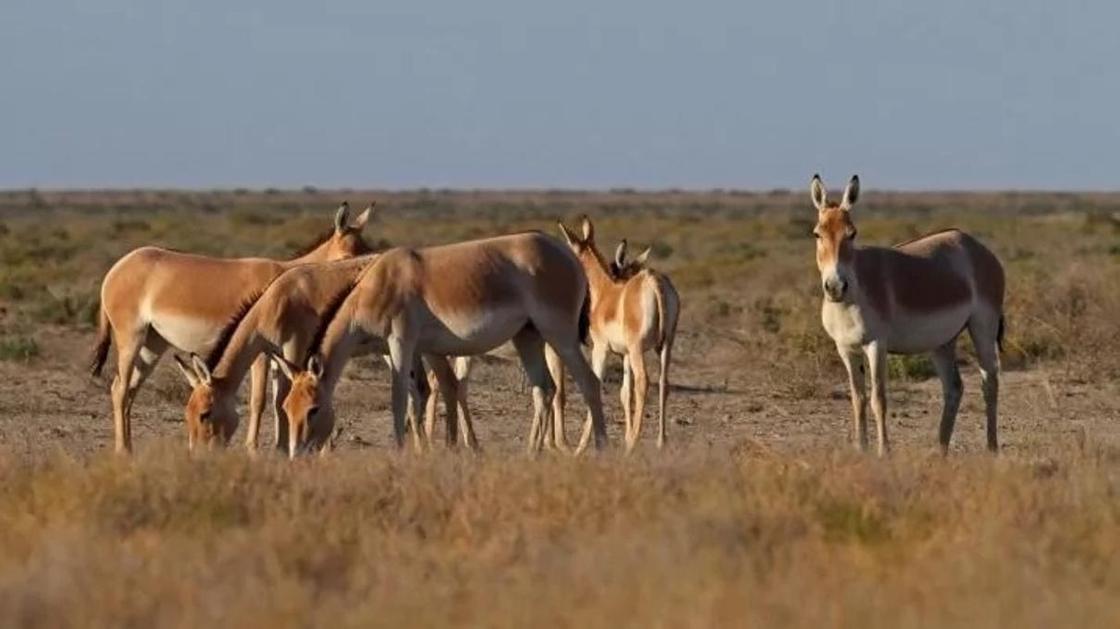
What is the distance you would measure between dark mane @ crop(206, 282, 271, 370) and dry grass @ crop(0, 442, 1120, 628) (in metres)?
2.50

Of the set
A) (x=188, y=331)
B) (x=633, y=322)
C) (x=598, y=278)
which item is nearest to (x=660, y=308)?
(x=633, y=322)

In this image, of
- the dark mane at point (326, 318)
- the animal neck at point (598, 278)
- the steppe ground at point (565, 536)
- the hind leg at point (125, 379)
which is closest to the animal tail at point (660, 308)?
the animal neck at point (598, 278)

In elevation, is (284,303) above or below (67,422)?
above

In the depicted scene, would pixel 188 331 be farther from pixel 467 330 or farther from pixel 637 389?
pixel 637 389

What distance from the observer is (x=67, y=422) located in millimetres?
20141

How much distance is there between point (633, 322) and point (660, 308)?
30 centimetres

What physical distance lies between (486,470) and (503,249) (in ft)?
14.4

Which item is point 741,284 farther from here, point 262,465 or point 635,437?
point 262,465

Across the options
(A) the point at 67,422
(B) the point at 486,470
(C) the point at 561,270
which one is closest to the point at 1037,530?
(B) the point at 486,470

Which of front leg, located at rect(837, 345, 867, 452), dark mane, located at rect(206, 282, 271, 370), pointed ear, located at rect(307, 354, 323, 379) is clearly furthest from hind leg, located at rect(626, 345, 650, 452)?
pointed ear, located at rect(307, 354, 323, 379)

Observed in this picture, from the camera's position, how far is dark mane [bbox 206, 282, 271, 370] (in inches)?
618

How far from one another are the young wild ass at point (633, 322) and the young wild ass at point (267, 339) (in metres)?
2.70

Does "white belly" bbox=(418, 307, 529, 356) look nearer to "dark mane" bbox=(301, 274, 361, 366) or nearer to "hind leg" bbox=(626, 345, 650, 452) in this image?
"dark mane" bbox=(301, 274, 361, 366)

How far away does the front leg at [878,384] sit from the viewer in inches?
635
